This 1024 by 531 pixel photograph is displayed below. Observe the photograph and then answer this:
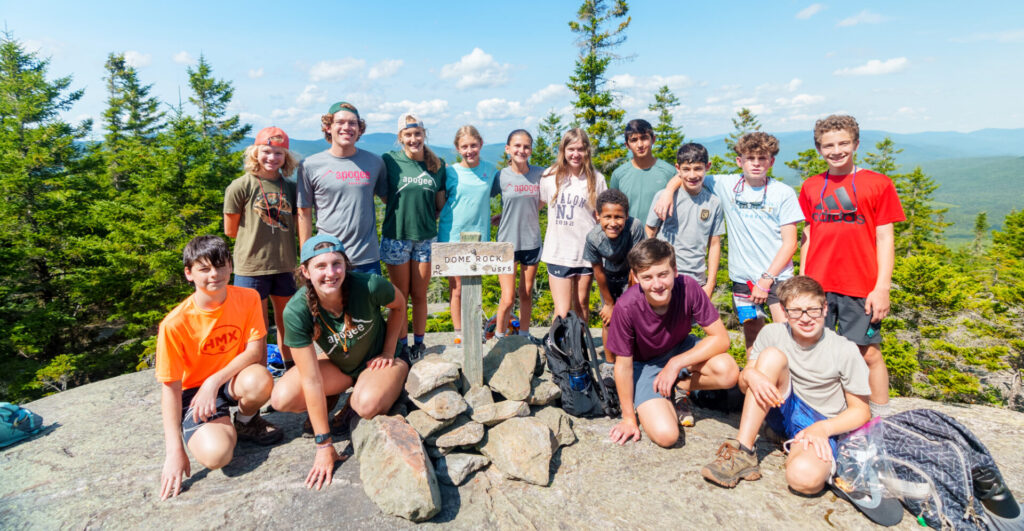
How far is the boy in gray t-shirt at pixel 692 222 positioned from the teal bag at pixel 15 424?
6.65 meters

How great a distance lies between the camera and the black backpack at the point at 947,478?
2865 millimetres

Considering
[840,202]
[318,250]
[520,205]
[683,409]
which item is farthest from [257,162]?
[840,202]

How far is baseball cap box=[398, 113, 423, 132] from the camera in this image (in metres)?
4.92

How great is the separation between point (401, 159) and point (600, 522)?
4.06 metres

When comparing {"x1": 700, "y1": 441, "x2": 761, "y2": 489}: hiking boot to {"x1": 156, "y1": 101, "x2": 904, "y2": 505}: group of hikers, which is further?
{"x1": 156, "y1": 101, "x2": 904, "y2": 505}: group of hikers

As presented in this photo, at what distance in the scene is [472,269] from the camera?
13.2 ft

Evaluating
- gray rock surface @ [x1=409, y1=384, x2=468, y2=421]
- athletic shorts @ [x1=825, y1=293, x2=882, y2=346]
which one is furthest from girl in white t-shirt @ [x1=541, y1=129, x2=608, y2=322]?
athletic shorts @ [x1=825, y1=293, x2=882, y2=346]

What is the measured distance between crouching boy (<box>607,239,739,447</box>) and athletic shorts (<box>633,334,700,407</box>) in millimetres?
11

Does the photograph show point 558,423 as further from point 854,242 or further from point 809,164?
point 809,164

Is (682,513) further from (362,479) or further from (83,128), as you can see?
(83,128)

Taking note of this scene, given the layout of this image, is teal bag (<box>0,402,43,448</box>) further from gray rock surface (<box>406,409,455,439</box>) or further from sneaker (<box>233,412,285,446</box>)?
gray rock surface (<box>406,409,455,439</box>)

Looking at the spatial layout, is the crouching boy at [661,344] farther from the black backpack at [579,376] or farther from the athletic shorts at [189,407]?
the athletic shorts at [189,407]

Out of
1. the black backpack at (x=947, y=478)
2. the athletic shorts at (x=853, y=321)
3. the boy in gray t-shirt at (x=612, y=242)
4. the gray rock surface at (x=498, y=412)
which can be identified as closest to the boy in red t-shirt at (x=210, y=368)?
the gray rock surface at (x=498, y=412)

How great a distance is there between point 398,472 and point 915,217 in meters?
39.4
